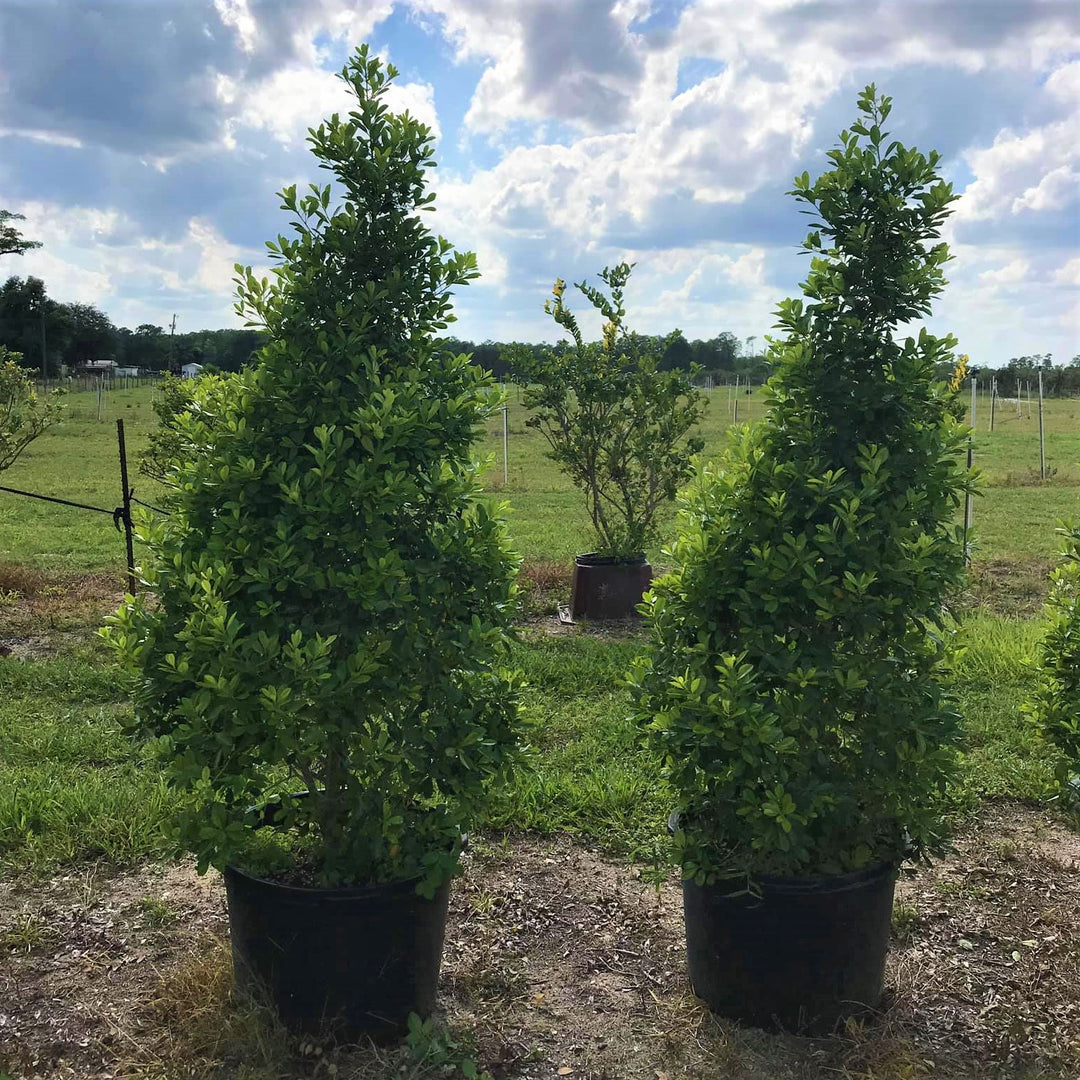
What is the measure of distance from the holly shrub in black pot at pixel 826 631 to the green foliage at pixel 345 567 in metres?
0.70

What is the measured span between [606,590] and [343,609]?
5.75 m

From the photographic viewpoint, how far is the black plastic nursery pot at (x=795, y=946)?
3057 mm

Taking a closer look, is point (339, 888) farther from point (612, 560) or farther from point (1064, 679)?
point (612, 560)

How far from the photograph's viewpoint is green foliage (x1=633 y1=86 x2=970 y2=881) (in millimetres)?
3010

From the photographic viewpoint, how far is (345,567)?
3.02m

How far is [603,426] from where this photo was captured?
9219 millimetres

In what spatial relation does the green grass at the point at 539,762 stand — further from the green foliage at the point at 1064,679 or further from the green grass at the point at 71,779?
the green foliage at the point at 1064,679

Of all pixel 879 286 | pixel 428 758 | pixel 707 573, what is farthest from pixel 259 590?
pixel 879 286

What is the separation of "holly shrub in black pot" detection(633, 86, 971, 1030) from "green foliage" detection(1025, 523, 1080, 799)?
4.38 ft

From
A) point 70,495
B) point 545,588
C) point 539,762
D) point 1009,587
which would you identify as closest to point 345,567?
point 539,762

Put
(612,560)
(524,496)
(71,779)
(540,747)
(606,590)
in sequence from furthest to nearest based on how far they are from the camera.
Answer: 1. (524,496)
2. (612,560)
3. (606,590)
4. (540,747)
5. (71,779)

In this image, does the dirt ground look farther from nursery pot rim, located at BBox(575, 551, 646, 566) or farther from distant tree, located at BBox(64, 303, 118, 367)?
distant tree, located at BBox(64, 303, 118, 367)

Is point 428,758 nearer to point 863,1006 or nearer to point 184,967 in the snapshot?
point 184,967

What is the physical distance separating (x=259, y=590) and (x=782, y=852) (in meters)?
1.89
